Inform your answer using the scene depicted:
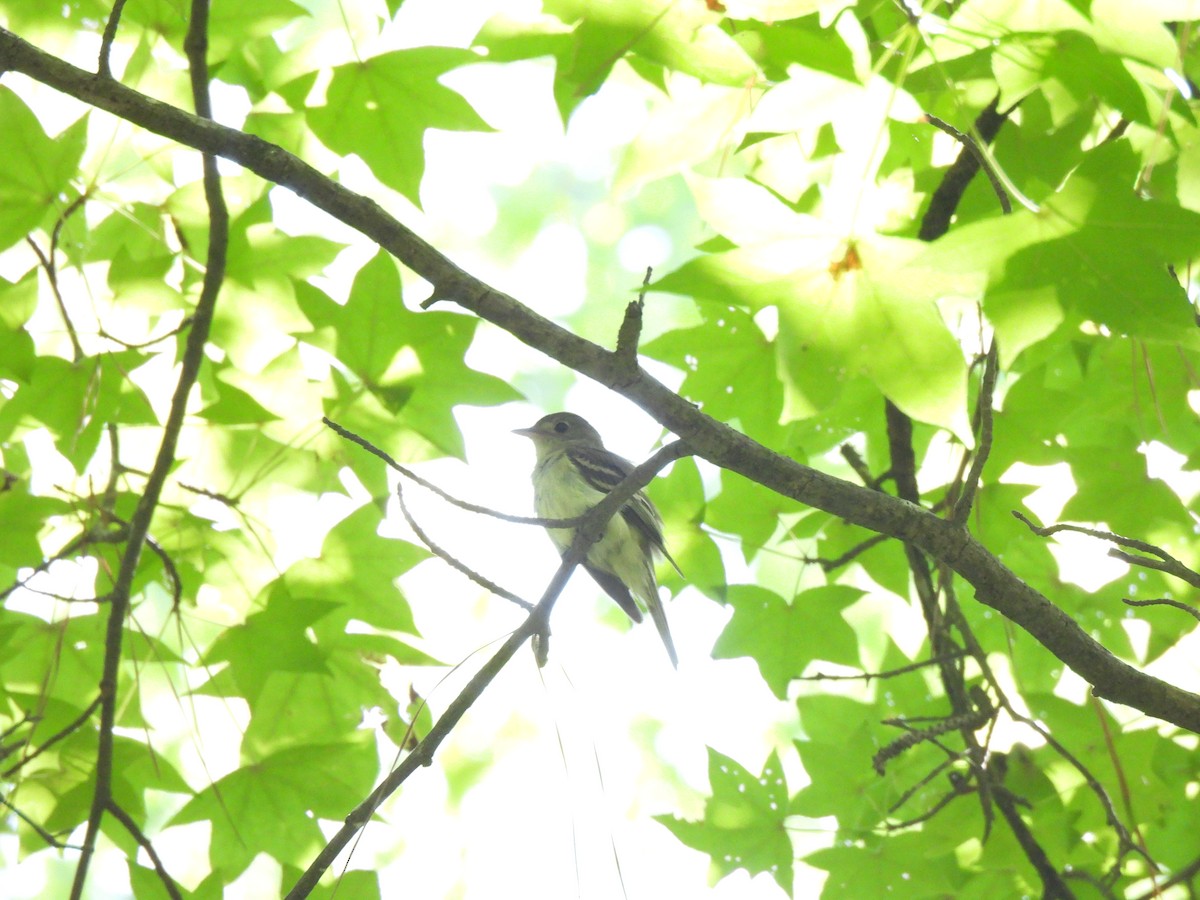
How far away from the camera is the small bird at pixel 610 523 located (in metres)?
5.70

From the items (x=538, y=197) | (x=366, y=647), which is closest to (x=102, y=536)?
(x=366, y=647)

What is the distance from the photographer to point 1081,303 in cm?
214

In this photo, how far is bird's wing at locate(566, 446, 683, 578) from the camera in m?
5.47

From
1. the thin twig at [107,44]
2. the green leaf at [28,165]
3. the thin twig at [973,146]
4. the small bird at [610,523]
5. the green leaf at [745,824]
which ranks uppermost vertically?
the small bird at [610,523]

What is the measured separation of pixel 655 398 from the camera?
2.39 metres

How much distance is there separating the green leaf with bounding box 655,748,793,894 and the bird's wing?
1.56 metres

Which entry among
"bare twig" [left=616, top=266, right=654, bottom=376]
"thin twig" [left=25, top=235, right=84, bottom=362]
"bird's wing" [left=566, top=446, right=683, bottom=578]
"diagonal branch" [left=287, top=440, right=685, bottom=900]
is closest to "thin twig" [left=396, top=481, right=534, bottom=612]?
"diagonal branch" [left=287, top=440, right=685, bottom=900]

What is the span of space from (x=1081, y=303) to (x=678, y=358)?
162 cm

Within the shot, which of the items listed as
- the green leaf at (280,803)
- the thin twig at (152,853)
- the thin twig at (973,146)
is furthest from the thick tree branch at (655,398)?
the thin twig at (152,853)

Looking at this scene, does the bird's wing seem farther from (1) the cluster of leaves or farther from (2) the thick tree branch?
(2) the thick tree branch

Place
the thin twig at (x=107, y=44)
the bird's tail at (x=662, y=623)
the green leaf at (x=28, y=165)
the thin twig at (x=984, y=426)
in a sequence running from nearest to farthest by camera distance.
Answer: the thin twig at (x=984, y=426) → the thin twig at (x=107, y=44) → the green leaf at (x=28, y=165) → the bird's tail at (x=662, y=623)

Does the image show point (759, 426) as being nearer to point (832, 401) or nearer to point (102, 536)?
point (832, 401)

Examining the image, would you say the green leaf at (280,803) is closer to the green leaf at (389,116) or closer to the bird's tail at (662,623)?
the green leaf at (389,116)

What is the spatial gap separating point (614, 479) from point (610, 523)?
0.86 m
